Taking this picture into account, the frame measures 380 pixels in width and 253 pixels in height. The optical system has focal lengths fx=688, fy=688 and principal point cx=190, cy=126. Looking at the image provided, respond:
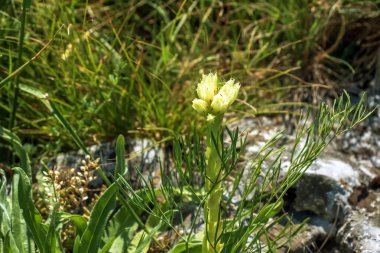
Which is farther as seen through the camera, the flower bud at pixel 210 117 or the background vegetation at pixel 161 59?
the background vegetation at pixel 161 59

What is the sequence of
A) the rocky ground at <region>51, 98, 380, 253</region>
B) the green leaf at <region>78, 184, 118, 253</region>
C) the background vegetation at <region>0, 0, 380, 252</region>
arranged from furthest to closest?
the rocky ground at <region>51, 98, 380, 253</region> → the background vegetation at <region>0, 0, 380, 252</region> → the green leaf at <region>78, 184, 118, 253</region>

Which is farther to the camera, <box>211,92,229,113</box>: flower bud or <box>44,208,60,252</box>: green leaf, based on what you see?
<box>44,208,60,252</box>: green leaf

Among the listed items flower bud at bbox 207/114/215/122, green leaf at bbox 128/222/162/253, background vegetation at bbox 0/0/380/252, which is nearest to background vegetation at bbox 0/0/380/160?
background vegetation at bbox 0/0/380/252

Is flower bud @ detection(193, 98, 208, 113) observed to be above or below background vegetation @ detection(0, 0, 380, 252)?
above

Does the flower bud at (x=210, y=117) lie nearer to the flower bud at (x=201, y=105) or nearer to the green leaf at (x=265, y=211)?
the flower bud at (x=201, y=105)

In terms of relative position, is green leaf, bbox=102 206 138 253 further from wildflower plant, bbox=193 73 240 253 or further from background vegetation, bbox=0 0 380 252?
wildflower plant, bbox=193 73 240 253

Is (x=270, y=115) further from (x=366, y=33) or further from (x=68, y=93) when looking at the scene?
(x=68, y=93)

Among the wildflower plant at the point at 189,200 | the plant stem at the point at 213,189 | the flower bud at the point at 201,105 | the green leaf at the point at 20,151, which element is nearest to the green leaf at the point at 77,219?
the wildflower plant at the point at 189,200
